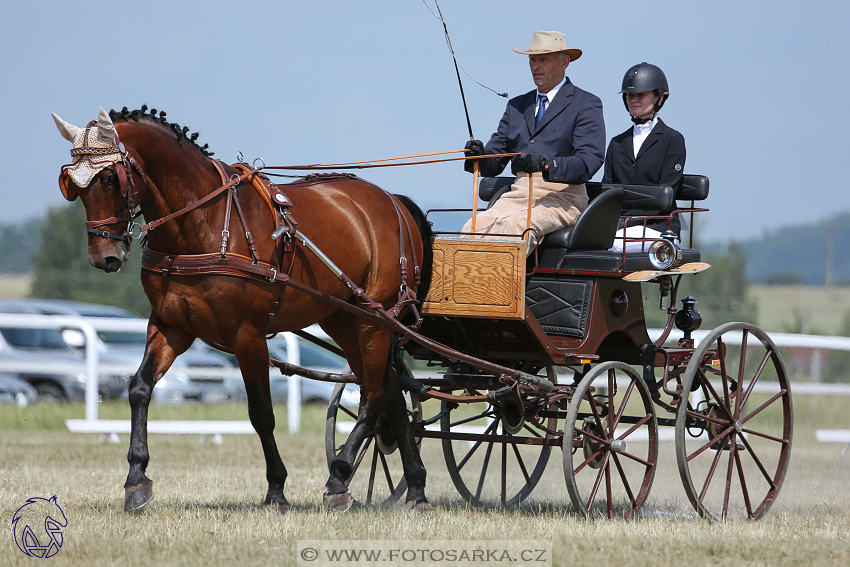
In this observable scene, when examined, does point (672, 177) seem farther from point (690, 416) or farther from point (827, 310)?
point (827, 310)

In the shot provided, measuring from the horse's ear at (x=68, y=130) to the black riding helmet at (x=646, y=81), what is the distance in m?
3.72

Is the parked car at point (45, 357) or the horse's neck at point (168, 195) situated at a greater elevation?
the horse's neck at point (168, 195)

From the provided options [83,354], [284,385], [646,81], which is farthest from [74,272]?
[646,81]

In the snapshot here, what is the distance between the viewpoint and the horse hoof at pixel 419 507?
268 inches

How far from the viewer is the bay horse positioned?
5.57m

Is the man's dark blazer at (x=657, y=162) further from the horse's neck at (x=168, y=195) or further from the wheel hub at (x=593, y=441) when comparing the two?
the horse's neck at (x=168, y=195)

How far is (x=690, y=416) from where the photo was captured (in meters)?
6.98

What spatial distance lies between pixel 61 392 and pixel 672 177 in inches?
441

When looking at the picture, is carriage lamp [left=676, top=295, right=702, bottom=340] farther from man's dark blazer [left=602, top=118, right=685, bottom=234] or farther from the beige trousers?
the beige trousers

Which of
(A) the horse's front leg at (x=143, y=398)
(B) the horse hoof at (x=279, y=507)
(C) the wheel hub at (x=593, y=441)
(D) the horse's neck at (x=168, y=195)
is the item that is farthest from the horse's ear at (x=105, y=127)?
(C) the wheel hub at (x=593, y=441)

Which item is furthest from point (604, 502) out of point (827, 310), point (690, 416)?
point (827, 310)

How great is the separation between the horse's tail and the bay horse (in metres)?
0.18

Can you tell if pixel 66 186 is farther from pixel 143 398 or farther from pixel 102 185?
pixel 143 398

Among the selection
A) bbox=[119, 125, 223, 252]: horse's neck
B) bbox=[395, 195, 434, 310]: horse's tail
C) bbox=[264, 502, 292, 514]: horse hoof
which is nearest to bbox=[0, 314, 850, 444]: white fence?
bbox=[395, 195, 434, 310]: horse's tail
